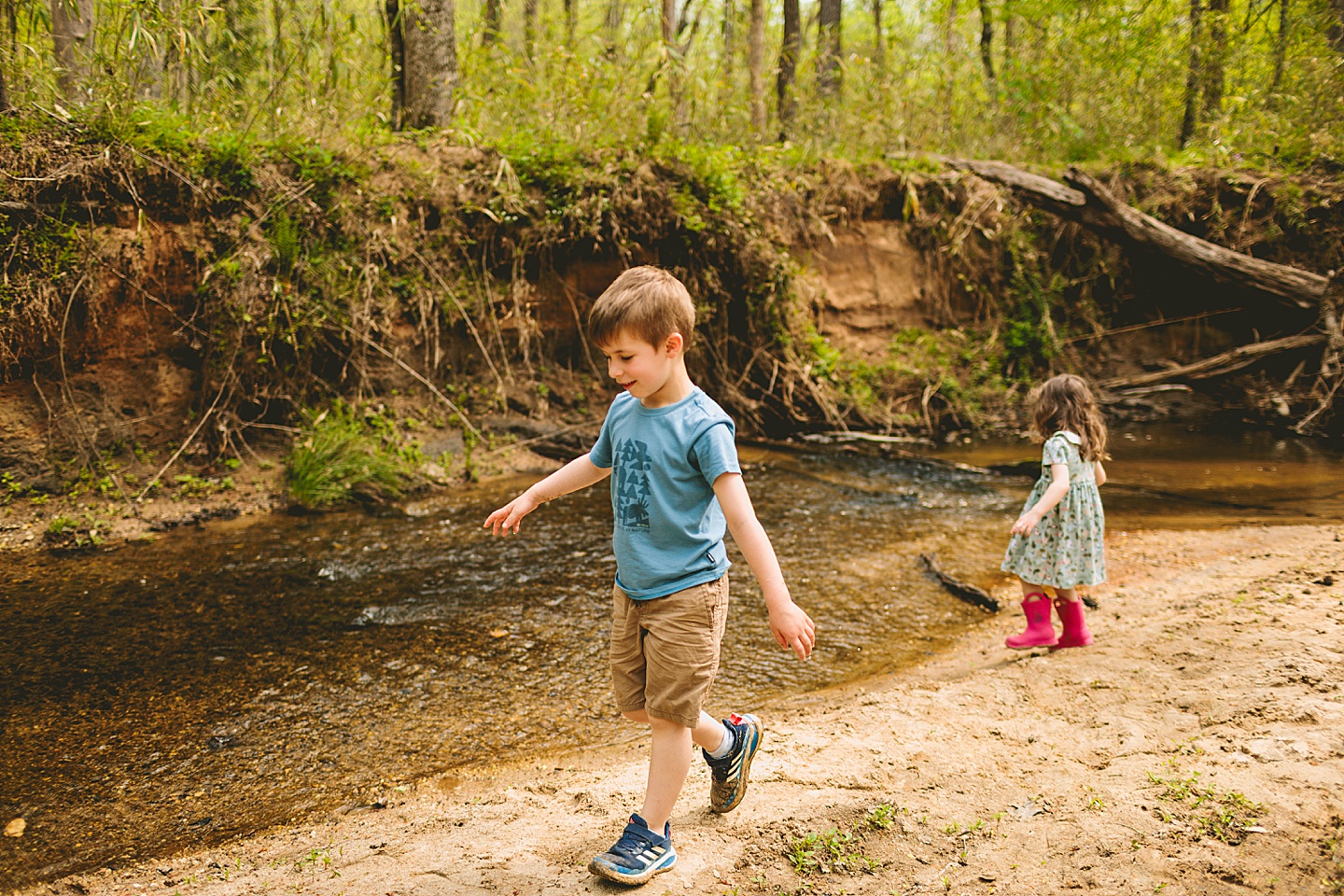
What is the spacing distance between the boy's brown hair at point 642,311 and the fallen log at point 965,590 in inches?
131

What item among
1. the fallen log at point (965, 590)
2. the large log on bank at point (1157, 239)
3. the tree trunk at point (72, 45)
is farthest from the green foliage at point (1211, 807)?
the large log on bank at point (1157, 239)

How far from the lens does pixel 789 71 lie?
1127cm

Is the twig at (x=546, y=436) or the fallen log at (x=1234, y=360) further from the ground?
the fallen log at (x=1234, y=360)

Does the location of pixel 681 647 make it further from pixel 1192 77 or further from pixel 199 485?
pixel 1192 77

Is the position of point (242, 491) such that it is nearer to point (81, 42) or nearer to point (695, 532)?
point (81, 42)

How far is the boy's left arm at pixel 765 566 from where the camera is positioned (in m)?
2.36

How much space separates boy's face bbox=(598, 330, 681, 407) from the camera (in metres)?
2.47

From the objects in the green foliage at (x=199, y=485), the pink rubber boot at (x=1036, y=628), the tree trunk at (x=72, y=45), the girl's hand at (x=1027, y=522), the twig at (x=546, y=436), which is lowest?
the pink rubber boot at (x=1036, y=628)

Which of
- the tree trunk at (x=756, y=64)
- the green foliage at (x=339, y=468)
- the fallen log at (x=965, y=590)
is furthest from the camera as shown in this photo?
the tree trunk at (x=756, y=64)

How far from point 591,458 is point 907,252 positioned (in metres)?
8.44

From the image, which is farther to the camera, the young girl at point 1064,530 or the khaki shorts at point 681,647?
the young girl at point 1064,530

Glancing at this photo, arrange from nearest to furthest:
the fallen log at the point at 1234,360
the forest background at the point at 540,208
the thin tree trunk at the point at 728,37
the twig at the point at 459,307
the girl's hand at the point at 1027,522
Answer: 1. the girl's hand at the point at 1027,522
2. the forest background at the point at 540,208
3. the twig at the point at 459,307
4. the fallen log at the point at 1234,360
5. the thin tree trunk at the point at 728,37

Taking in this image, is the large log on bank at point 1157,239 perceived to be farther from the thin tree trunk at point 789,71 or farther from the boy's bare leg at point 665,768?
the boy's bare leg at point 665,768

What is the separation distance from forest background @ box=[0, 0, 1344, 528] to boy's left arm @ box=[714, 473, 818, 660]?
4.87m
